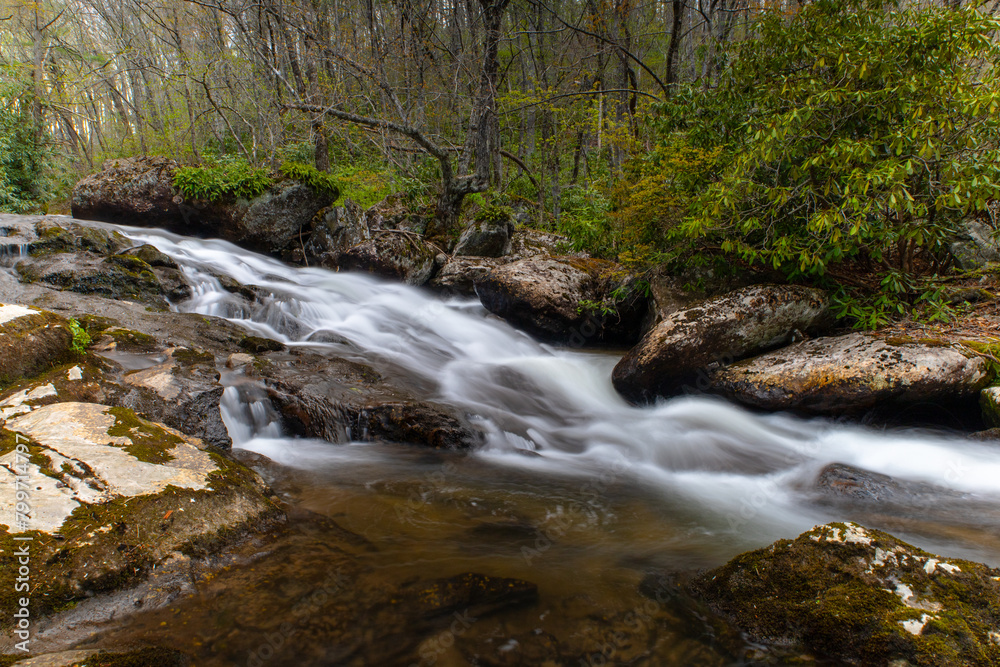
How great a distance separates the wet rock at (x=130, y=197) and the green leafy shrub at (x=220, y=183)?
13.7 inches

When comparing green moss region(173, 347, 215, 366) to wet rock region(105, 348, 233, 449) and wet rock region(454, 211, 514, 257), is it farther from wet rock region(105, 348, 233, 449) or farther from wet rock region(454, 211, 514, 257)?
wet rock region(454, 211, 514, 257)

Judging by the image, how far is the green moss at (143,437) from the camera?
308 centimetres

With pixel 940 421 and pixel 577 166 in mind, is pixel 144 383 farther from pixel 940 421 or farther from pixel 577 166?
pixel 577 166

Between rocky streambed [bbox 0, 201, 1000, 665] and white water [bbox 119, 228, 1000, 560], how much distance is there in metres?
0.04

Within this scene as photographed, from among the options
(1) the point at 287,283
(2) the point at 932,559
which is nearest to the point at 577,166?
(1) the point at 287,283

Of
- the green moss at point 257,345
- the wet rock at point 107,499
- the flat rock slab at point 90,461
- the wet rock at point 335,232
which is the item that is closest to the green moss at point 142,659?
the wet rock at point 107,499

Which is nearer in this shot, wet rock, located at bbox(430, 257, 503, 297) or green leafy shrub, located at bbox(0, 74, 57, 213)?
wet rock, located at bbox(430, 257, 503, 297)

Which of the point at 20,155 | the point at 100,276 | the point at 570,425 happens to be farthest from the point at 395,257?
the point at 20,155

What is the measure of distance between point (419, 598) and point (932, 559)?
7.80ft

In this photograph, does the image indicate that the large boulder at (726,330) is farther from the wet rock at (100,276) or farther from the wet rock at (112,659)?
the wet rock at (100,276)

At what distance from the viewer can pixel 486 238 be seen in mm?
10766

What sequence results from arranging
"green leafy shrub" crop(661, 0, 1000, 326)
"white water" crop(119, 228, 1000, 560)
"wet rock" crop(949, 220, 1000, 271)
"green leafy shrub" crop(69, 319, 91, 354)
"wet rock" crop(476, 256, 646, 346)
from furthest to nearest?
"wet rock" crop(476, 256, 646, 346)
"wet rock" crop(949, 220, 1000, 271)
"green leafy shrub" crop(661, 0, 1000, 326)
"white water" crop(119, 228, 1000, 560)
"green leafy shrub" crop(69, 319, 91, 354)

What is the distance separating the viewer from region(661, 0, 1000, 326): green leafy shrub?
498 cm

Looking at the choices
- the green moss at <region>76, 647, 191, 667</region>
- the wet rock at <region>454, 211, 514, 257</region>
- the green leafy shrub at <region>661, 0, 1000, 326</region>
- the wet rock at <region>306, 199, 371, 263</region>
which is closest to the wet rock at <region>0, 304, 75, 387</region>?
the green moss at <region>76, 647, 191, 667</region>
